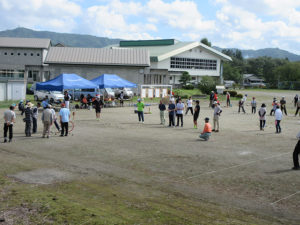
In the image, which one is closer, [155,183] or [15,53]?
[155,183]

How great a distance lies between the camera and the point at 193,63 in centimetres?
7325

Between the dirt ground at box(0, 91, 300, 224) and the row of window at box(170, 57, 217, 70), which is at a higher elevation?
the row of window at box(170, 57, 217, 70)

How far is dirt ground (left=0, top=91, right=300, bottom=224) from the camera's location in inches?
358

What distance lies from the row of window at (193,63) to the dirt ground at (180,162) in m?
51.0

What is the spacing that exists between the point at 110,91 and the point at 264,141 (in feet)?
83.1

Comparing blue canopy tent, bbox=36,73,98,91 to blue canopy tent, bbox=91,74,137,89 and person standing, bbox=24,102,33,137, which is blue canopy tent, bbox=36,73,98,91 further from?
person standing, bbox=24,102,33,137

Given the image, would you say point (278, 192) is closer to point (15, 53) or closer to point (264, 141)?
point (264, 141)

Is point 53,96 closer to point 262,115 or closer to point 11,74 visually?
point 11,74

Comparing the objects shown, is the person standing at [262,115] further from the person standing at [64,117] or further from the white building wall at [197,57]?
the white building wall at [197,57]

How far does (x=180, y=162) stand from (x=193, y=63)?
62360 millimetres

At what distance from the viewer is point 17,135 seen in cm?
1766

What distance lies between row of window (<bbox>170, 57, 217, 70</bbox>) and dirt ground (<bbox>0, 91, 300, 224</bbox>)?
51.0 meters

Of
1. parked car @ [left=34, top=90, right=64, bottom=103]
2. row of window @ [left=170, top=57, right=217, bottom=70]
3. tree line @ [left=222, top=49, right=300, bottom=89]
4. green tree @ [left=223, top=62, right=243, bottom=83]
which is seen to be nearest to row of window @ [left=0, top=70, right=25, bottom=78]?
parked car @ [left=34, top=90, right=64, bottom=103]

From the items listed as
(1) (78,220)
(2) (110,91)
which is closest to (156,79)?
(2) (110,91)
